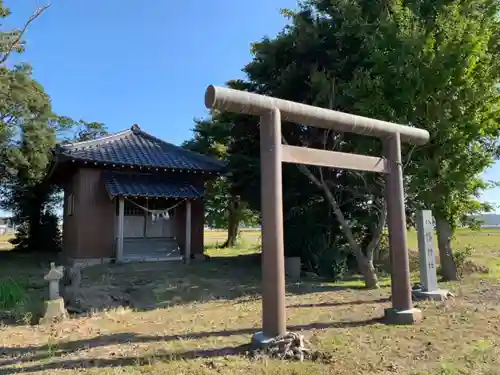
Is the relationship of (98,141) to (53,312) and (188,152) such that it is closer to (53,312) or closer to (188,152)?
(188,152)

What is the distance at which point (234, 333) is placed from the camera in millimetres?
5801

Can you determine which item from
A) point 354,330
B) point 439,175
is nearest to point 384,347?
point 354,330

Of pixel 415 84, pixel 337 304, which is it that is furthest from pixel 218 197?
pixel 337 304

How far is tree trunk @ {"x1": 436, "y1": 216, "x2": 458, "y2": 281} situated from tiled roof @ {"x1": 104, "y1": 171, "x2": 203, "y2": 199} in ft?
24.0

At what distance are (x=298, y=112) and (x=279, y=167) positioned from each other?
888mm

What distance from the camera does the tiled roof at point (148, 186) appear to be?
12612 mm

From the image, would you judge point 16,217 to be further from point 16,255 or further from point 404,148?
point 404,148

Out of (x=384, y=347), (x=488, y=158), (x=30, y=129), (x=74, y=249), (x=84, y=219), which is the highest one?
(x=30, y=129)

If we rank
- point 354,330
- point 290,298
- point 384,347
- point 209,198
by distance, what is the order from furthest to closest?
point 209,198, point 290,298, point 354,330, point 384,347

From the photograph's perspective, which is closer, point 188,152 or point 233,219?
point 188,152

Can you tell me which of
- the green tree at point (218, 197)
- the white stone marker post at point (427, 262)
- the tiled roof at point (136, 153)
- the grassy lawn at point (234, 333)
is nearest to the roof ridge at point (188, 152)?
the tiled roof at point (136, 153)

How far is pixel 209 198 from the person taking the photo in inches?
899

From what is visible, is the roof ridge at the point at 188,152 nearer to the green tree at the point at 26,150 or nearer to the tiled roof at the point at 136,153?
the tiled roof at the point at 136,153

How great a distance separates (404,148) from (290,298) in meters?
4.45
